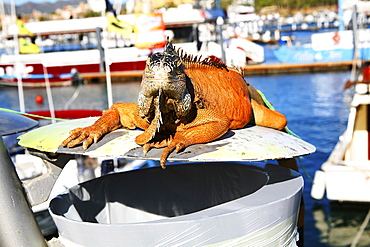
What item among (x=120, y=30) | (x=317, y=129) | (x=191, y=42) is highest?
(x=120, y=30)

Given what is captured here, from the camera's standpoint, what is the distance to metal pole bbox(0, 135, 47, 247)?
2.85m

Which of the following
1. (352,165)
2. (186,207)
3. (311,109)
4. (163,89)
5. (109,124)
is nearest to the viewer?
(163,89)

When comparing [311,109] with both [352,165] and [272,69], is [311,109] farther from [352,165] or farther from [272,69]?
[352,165]

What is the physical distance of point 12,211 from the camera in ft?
9.44

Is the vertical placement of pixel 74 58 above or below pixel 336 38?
below

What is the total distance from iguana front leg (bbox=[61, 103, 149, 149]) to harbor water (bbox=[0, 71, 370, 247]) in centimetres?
266

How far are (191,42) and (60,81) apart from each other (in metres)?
8.52

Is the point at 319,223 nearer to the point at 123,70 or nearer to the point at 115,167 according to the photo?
the point at 115,167

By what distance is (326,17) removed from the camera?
68.5 meters

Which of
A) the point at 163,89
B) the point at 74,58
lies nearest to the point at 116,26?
the point at 163,89

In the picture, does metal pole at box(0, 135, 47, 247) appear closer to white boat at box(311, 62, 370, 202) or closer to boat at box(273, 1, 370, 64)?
white boat at box(311, 62, 370, 202)

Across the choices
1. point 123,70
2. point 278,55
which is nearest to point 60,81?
point 123,70

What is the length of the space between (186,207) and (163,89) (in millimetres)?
2465

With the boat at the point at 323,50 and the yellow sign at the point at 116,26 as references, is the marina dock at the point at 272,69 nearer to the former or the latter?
the boat at the point at 323,50
